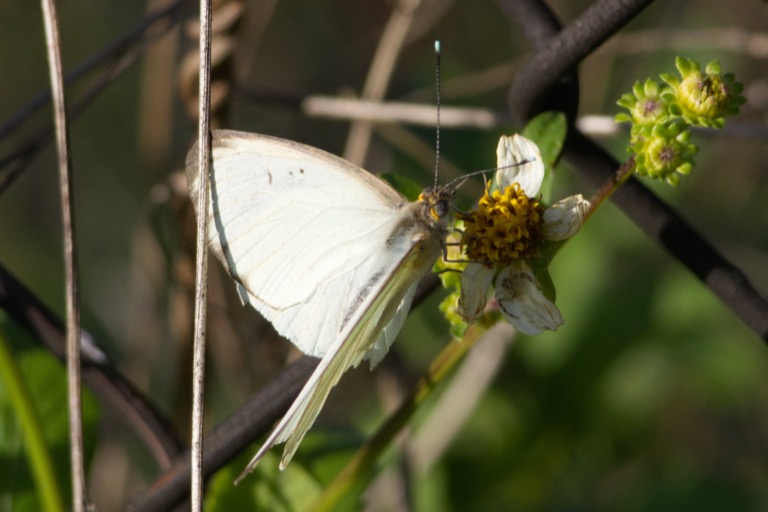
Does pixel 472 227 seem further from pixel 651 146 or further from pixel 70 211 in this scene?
pixel 70 211

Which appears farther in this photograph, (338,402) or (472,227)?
(338,402)

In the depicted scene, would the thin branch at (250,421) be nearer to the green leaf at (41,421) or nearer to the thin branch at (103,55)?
the green leaf at (41,421)

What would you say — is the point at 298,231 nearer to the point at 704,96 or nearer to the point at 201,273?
the point at 201,273

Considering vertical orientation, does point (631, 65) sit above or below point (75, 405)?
above

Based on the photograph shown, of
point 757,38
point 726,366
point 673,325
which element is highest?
point 757,38

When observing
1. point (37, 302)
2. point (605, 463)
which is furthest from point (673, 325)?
point (37, 302)

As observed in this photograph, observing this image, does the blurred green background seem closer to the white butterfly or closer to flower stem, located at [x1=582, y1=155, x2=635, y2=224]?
the white butterfly
